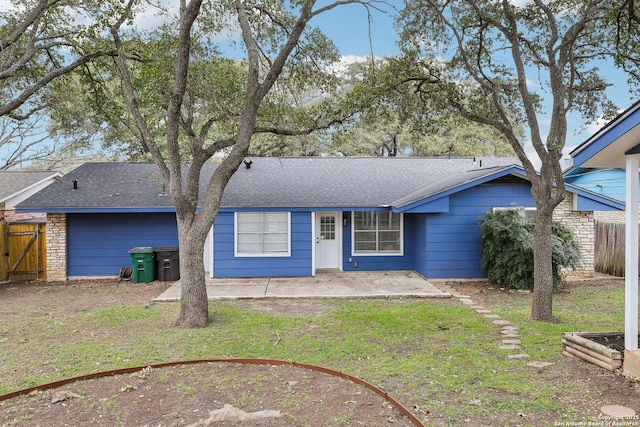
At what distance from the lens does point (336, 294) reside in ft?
31.2

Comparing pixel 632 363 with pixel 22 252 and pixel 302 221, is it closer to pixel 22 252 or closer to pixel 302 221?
pixel 302 221

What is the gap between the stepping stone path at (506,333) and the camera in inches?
212

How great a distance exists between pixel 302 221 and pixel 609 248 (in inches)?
341

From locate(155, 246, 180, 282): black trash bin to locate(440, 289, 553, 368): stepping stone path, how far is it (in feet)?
23.7

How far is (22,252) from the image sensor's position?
12219 mm

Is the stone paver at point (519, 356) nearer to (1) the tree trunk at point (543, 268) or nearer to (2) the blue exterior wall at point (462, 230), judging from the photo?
(1) the tree trunk at point (543, 268)

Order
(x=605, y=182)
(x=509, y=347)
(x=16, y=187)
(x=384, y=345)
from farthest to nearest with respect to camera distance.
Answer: (x=605, y=182) < (x=16, y=187) < (x=384, y=345) < (x=509, y=347)

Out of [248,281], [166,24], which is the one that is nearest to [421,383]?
[248,281]

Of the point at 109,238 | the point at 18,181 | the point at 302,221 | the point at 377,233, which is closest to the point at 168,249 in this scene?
the point at 109,238

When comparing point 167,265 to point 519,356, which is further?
point 167,265

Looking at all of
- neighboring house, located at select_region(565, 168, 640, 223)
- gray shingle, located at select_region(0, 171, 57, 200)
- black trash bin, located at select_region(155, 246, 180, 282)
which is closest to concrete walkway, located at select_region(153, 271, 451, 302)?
black trash bin, located at select_region(155, 246, 180, 282)

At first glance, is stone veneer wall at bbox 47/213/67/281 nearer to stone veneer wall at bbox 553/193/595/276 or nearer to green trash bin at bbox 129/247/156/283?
green trash bin at bbox 129/247/156/283

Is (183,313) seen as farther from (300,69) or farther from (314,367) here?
(300,69)

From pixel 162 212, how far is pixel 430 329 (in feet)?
27.0
